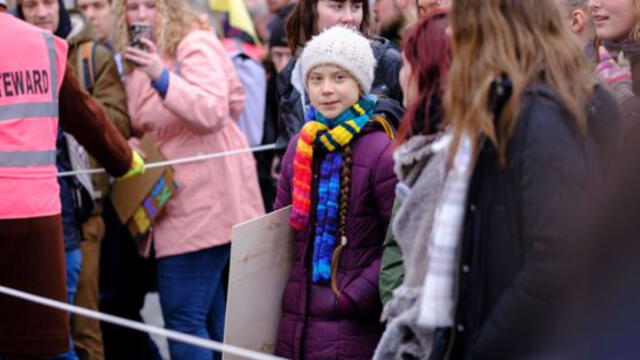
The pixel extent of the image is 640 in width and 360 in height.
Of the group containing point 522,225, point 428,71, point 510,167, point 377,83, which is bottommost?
point 377,83

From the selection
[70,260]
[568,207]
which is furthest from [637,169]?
[70,260]

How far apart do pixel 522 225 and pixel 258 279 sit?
1504mm

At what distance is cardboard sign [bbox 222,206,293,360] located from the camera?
4.32 meters

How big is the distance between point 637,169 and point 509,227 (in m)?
1.16

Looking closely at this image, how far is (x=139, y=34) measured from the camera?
6258mm

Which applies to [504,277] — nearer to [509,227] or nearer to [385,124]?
[509,227]

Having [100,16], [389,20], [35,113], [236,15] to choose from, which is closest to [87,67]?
[100,16]

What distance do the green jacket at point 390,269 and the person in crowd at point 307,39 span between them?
1.18 meters

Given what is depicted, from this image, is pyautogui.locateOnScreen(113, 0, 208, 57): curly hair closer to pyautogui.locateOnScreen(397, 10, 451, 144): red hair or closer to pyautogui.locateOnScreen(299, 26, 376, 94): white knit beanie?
pyautogui.locateOnScreen(299, 26, 376, 94): white knit beanie

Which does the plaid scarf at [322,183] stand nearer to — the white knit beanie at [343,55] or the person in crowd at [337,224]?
the person in crowd at [337,224]

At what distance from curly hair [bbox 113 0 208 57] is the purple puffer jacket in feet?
7.14

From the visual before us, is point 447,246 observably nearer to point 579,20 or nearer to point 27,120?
point 579,20

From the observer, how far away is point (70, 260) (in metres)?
6.08

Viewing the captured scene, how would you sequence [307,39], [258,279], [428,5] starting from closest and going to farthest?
[258,279] < [428,5] < [307,39]
